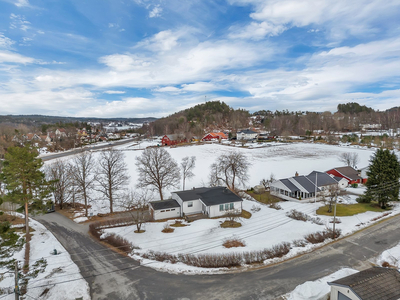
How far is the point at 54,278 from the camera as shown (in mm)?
13969

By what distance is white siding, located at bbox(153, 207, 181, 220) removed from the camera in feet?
79.8

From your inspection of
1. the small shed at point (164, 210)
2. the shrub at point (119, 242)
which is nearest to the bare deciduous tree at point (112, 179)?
the small shed at point (164, 210)

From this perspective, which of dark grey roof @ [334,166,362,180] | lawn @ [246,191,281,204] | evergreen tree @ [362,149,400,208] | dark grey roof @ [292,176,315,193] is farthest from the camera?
dark grey roof @ [334,166,362,180]

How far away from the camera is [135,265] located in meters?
15.6

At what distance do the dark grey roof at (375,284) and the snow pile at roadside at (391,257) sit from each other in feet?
17.6

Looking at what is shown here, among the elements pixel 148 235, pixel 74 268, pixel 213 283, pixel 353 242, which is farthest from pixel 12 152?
pixel 353 242

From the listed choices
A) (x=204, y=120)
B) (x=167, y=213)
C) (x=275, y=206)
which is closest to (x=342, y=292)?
(x=275, y=206)

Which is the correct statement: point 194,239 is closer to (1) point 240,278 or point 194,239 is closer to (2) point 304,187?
(1) point 240,278

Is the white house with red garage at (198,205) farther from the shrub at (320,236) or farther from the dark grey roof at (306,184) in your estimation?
the dark grey roof at (306,184)

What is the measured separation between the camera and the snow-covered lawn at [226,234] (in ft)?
56.7

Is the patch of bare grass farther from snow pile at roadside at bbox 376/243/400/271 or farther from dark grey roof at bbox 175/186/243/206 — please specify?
snow pile at roadside at bbox 376/243/400/271

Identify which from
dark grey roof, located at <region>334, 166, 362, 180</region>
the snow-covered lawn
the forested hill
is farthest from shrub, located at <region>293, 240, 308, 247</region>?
the forested hill

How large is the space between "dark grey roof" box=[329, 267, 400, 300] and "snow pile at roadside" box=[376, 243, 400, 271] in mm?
5370

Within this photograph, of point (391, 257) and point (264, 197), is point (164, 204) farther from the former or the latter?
point (391, 257)
